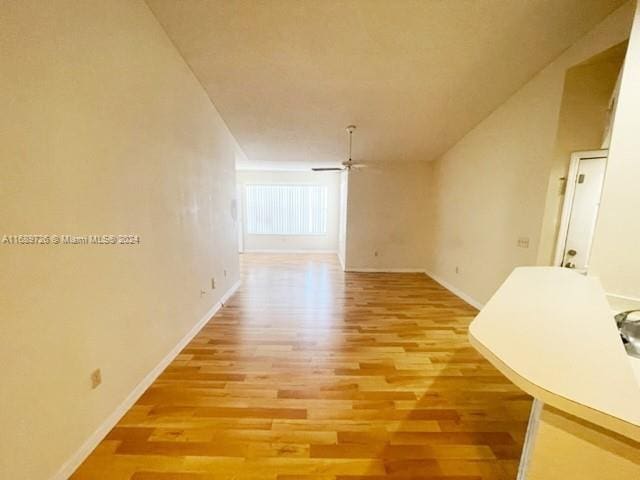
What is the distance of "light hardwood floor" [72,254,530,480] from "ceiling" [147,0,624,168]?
2.84 metres

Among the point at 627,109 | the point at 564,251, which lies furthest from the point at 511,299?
the point at 564,251

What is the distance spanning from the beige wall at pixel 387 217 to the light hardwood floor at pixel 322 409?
Answer: 104 inches

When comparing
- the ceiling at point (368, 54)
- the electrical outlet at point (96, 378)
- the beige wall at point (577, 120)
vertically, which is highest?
the ceiling at point (368, 54)

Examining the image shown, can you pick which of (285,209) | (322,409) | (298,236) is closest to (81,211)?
(322,409)

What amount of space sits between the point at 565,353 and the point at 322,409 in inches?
60.3

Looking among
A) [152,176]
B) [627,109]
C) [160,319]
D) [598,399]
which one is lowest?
[160,319]

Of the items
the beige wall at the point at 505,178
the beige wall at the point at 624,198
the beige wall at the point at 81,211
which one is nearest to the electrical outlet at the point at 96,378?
the beige wall at the point at 81,211

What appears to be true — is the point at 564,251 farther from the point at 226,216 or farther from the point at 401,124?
the point at 226,216

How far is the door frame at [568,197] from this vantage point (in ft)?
7.96

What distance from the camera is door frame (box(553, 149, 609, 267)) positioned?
95.5 inches

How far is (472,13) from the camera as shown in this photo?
6.64ft

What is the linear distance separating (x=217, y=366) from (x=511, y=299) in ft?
7.44

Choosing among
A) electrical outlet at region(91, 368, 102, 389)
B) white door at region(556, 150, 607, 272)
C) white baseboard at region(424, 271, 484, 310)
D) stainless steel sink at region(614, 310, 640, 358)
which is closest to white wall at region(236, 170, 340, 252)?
white baseboard at region(424, 271, 484, 310)

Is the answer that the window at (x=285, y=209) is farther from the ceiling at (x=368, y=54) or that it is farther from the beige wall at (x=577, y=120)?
the beige wall at (x=577, y=120)
